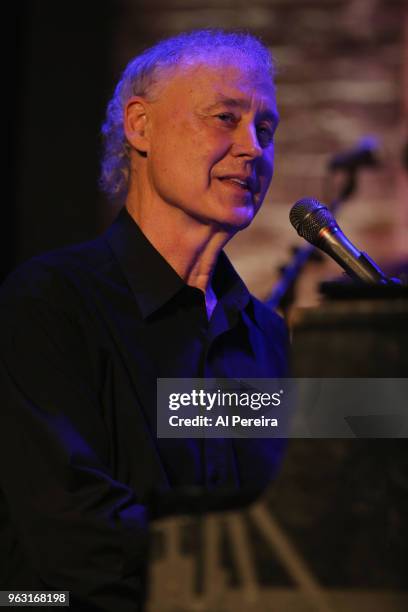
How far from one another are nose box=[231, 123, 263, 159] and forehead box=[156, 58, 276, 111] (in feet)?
0.14

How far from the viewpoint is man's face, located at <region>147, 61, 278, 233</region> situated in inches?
57.3

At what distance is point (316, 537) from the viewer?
33.7 inches

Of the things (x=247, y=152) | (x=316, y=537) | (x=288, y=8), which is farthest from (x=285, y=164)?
(x=316, y=537)

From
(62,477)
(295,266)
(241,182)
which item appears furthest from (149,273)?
(295,266)

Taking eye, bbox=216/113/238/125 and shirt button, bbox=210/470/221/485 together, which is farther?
eye, bbox=216/113/238/125

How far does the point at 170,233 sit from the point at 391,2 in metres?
1.54

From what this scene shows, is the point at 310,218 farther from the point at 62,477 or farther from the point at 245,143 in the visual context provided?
the point at 62,477

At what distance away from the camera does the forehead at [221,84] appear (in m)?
1.47

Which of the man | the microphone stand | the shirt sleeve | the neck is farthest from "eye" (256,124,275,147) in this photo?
the microphone stand

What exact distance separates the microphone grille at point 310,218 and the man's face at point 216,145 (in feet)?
0.46

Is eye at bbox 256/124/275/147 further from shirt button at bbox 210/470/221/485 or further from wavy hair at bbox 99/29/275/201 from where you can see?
shirt button at bbox 210/470/221/485

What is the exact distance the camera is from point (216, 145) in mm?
1462

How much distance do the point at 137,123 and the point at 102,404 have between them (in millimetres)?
577

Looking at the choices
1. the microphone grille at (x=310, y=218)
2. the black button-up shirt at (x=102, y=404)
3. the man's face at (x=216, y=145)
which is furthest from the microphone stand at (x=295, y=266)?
the microphone grille at (x=310, y=218)
